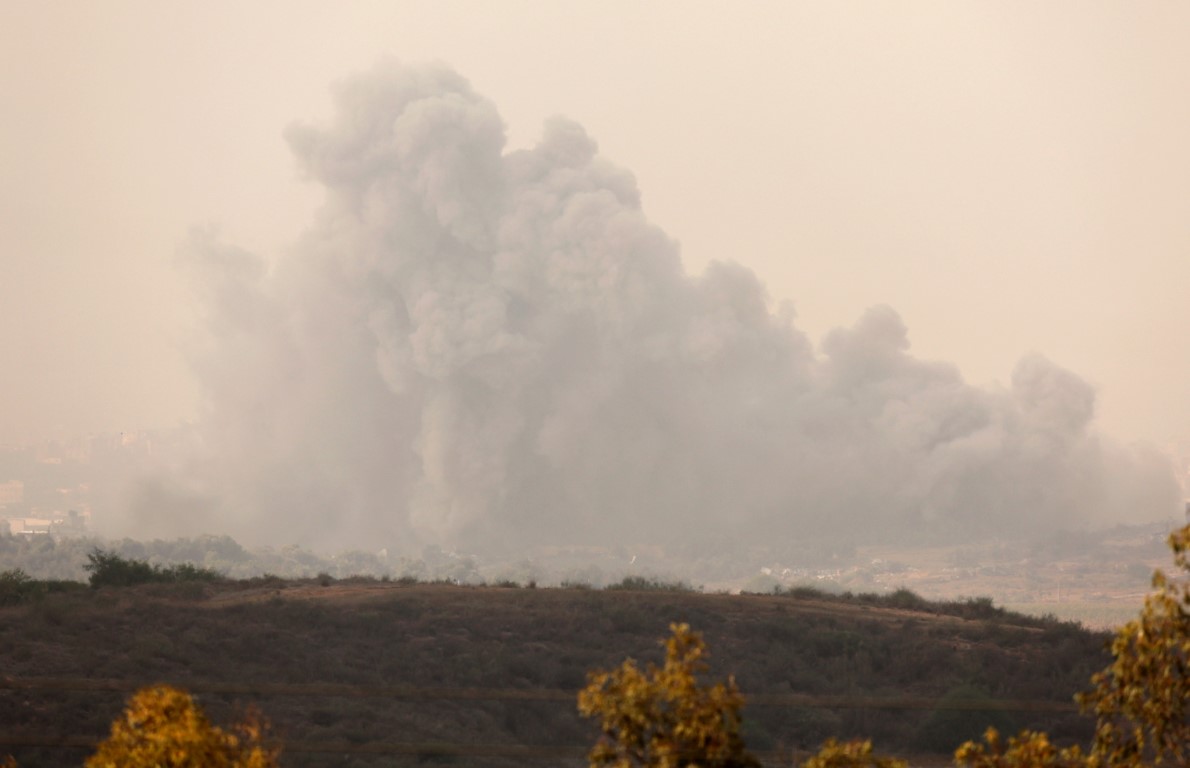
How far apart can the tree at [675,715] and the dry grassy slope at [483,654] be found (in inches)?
480

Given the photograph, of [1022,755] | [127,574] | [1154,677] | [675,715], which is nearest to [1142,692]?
[1154,677]

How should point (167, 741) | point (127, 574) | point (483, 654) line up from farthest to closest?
point (127, 574) → point (483, 654) → point (167, 741)

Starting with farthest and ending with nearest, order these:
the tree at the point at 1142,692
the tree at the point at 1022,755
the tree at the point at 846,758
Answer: the tree at the point at 1142,692
the tree at the point at 1022,755
the tree at the point at 846,758

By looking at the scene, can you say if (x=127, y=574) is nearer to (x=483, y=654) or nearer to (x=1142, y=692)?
(x=483, y=654)

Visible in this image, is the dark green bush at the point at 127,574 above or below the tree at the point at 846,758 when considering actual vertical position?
above

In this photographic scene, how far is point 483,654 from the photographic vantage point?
2709 cm

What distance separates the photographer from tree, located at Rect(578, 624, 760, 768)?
9086 millimetres

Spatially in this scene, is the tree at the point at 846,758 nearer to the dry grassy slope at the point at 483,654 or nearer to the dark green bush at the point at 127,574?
the dry grassy slope at the point at 483,654

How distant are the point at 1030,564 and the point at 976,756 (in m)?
106

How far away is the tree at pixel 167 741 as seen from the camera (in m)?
9.71

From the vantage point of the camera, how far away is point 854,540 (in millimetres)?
119562

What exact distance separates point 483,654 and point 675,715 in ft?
60.3

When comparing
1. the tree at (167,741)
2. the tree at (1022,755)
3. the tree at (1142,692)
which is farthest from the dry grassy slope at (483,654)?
the tree at (1142,692)

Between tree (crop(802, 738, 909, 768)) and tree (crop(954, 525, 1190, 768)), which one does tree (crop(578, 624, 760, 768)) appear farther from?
Answer: tree (crop(954, 525, 1190, 768))
